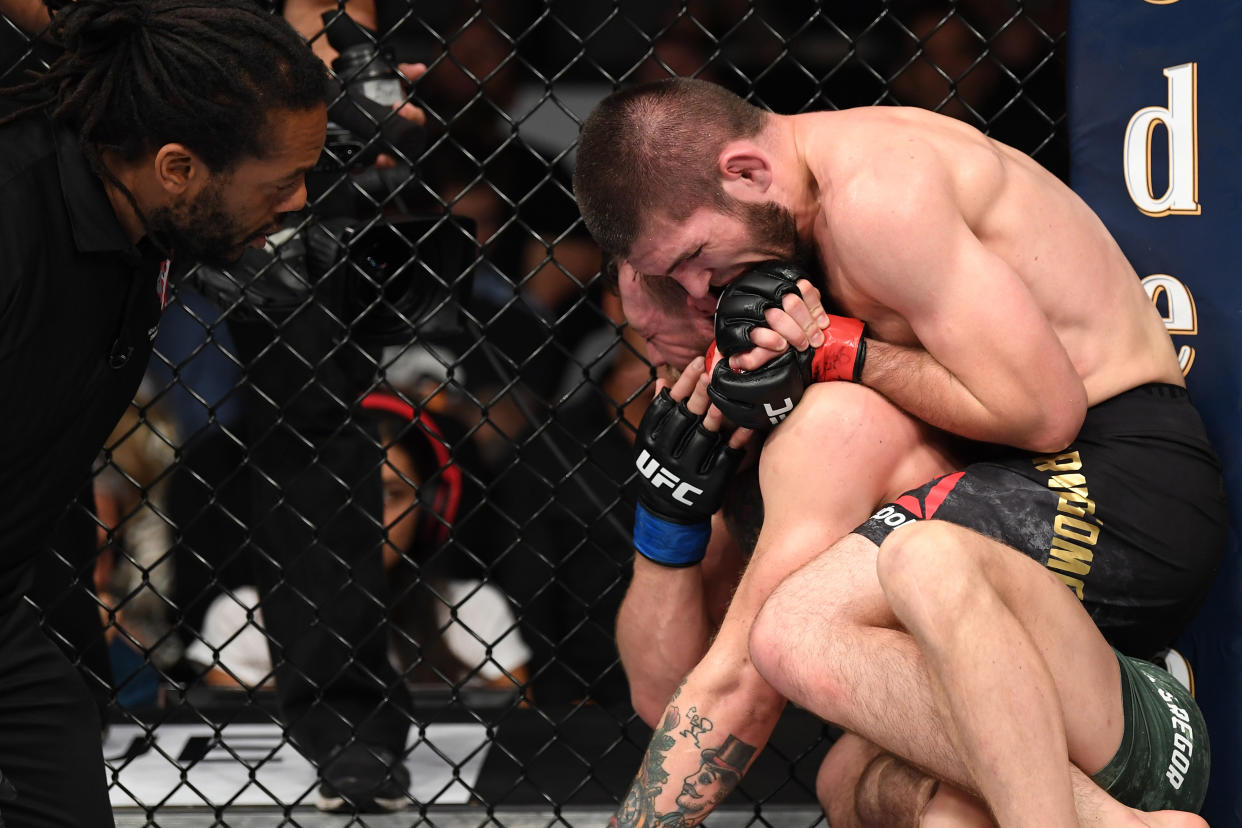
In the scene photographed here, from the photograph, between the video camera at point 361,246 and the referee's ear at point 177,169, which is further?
the video camera at point 361,246

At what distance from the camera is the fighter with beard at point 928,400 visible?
1546 mm

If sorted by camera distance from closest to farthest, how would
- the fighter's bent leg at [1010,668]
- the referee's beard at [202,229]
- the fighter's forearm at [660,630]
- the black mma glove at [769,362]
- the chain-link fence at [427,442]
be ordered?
the fighter's bent leg at [1010,668] → the referee's beard at [202,229] → the black mma glove at [769,362] → the fighter's forearm at [660,630] → the chain-link fence at [427,442]

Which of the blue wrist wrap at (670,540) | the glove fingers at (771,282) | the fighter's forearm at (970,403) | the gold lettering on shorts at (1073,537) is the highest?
the glove fingers at (771,282)

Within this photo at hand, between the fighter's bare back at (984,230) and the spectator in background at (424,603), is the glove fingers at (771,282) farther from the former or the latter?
the spectator in background at (424,603)

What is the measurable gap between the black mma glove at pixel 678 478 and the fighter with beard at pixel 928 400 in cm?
17

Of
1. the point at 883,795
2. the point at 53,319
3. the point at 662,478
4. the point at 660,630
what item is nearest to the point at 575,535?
the point at 660,630

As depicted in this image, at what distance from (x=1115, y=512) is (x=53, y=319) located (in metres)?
1.43

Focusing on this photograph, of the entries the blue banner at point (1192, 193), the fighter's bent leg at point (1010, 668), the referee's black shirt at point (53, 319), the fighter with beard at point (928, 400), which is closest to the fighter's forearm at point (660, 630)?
the fighter with beard at point (928, 400)

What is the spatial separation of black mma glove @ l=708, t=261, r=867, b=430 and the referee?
0.63 m

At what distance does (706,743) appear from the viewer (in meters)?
1.79

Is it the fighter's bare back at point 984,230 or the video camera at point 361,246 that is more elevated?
the fighter's bare back at point 984,230

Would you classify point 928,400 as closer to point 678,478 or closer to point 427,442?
point 678,478

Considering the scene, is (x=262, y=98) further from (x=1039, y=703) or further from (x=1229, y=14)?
(x=1229, y=14)

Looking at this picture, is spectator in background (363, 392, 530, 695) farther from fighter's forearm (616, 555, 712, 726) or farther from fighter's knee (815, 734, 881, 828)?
fighter's knee (815, 734, 881, 828)
